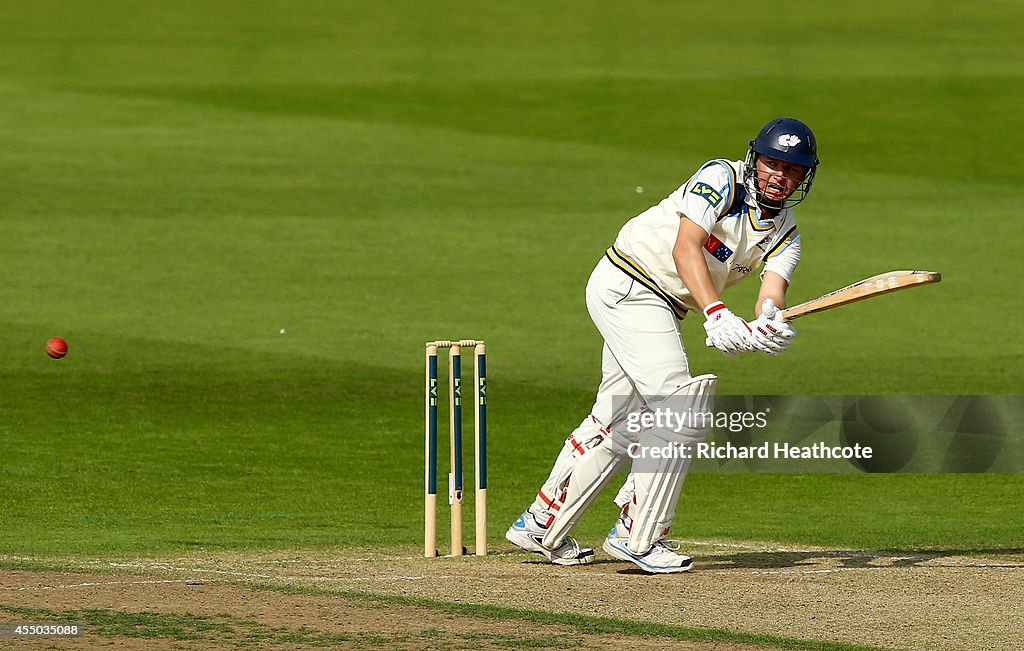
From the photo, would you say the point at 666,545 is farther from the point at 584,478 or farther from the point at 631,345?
the point at 631,345

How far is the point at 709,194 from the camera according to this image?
7477 mm

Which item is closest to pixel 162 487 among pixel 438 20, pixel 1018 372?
pixel 1018 372

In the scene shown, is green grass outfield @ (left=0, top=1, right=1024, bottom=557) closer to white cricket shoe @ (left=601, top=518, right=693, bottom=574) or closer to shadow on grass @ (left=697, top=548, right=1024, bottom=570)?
shadow on grass @ (left=697, top=548, right=1024, bottom=570)

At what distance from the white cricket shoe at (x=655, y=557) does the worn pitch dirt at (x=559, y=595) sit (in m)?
0.07

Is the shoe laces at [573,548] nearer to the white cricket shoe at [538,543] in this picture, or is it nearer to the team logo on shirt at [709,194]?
the white cricket shoe at [538,543]

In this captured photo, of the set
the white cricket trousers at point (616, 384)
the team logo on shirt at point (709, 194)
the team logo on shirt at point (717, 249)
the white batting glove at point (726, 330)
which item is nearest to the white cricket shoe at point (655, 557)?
the white cricket trousers at point (616, 384)

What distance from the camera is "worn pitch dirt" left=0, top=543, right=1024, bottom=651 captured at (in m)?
6.12

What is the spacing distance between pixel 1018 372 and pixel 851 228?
5.65 metres

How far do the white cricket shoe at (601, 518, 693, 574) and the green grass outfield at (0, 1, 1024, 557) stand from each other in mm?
1383

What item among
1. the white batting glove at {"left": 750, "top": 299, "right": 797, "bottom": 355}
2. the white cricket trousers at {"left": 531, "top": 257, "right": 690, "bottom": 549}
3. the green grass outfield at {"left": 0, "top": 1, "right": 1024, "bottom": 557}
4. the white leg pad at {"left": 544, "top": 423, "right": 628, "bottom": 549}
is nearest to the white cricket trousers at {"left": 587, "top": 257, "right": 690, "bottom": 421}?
the white cricket trousers at {"left": 531, "top": 257, "right": 690, "bottom": 549}

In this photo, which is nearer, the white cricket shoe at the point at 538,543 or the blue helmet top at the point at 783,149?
the blue helmet top at the point at 783,149

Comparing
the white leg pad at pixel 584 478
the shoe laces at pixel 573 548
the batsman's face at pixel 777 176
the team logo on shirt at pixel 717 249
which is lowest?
the shoe laces at pixel 573 548

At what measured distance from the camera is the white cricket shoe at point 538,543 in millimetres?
7973

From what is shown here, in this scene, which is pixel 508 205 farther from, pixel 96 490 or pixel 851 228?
pixel 96 490
